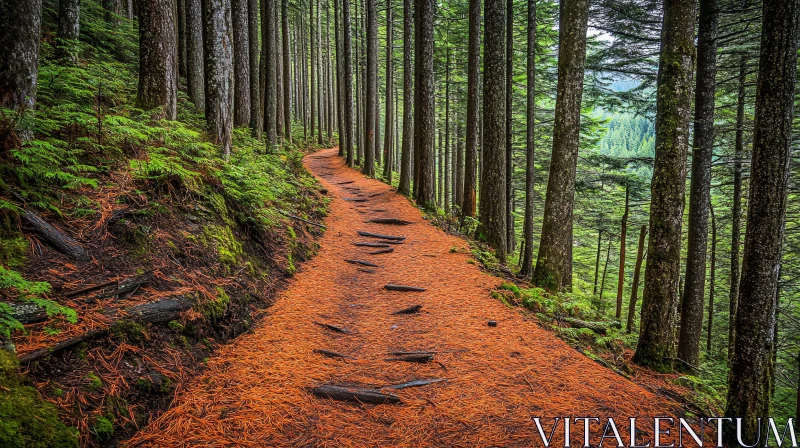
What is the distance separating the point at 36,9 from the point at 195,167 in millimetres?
2531

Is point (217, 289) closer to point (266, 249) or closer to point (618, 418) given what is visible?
point (266, 249)

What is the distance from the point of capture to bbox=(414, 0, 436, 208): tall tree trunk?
41.2 feet

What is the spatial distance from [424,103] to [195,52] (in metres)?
7.12

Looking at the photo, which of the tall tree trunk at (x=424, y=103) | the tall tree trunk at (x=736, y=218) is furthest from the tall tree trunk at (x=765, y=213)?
the tall tree trunk at (x=736, y=218)

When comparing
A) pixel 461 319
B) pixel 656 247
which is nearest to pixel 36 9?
pixel 461 319

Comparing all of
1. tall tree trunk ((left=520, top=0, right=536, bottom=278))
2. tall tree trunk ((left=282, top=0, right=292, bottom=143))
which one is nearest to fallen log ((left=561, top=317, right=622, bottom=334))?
tall tree trunk ((left=520, top=0, right=536, bottom=278))

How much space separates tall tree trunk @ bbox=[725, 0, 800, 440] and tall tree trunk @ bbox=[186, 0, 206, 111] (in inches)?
493

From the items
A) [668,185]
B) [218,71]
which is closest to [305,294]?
[218,71]

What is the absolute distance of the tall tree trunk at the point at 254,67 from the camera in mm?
14664

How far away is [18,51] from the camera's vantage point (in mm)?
4637

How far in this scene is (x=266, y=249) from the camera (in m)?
6.98

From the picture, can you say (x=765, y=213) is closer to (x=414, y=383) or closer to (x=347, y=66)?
(x=414, y=383)

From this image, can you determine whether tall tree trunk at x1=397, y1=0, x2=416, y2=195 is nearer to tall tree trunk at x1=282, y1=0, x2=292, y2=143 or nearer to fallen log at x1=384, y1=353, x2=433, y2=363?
tall tree trunk at x1=282, y1=0, x2=292, y2=143

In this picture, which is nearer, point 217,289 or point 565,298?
point 217,289
